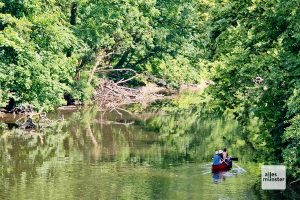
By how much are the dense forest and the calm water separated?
6.47 feet

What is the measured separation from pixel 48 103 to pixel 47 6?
9.78 m

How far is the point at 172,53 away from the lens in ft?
205

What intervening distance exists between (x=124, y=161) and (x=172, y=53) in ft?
110

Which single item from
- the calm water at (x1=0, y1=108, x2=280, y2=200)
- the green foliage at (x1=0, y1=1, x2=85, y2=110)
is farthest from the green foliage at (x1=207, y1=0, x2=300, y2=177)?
the green foliage at (x1=0, y1=1, x2=85, y2=110)

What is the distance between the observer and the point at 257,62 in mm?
23719

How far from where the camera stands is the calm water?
24016 millimetres

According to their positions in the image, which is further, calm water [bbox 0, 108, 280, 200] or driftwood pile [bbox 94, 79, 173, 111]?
driftwood pile [bbox 94, 79, 173, 111]

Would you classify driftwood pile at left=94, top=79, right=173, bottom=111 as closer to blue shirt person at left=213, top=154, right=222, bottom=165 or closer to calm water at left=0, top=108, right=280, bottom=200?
calm water at left=0, top=108, right=280, bottom=200

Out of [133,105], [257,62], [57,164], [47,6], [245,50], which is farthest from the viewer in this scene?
→ [133,105]

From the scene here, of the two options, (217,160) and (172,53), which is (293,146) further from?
(172,53)

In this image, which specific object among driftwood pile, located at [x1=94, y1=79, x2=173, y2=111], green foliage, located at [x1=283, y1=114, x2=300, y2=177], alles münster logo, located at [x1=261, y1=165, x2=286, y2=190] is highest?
driftwood pile, located at [x1=94, y1=79, x2=173, y2=111]

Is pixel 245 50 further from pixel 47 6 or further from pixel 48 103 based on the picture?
pixel 47 6

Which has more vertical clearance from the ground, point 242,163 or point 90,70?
point 90,70

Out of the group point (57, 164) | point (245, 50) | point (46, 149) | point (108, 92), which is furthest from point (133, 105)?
point (245, 50)
